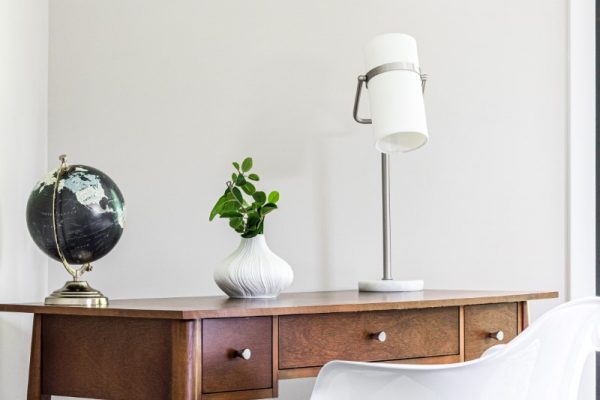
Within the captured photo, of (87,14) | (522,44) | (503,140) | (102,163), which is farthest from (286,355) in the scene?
(522,44)

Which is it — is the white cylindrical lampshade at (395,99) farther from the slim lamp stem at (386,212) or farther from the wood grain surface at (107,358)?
the wood grain surface at (107,358)

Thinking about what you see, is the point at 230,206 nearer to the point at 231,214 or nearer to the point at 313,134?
the point at 231,214

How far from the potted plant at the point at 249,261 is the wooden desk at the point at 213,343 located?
5cm

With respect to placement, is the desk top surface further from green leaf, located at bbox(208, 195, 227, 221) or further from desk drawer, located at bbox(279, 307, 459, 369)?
green leaf, located at bbox(208, 195, 227, 221)

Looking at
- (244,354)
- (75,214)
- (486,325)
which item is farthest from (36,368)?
(486,325)

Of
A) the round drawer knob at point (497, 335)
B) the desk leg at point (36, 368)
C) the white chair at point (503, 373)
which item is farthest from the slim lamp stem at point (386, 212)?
the desk leg at point (36, 368)

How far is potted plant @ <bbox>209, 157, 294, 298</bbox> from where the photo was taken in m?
1.77

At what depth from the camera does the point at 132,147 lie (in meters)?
2.21

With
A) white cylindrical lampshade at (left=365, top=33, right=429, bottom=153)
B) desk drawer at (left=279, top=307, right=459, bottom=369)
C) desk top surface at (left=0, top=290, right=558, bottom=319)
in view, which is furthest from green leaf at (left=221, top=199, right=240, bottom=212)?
white cylindrical lampshade at (left=365, top=33, right=429, bottom=153)

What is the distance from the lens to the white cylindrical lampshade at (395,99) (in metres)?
2.04

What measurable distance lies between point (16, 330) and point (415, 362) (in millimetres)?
924

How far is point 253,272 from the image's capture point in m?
1.77

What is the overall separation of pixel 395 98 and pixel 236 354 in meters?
0.82

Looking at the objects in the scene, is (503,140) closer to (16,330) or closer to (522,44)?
(522,44)
